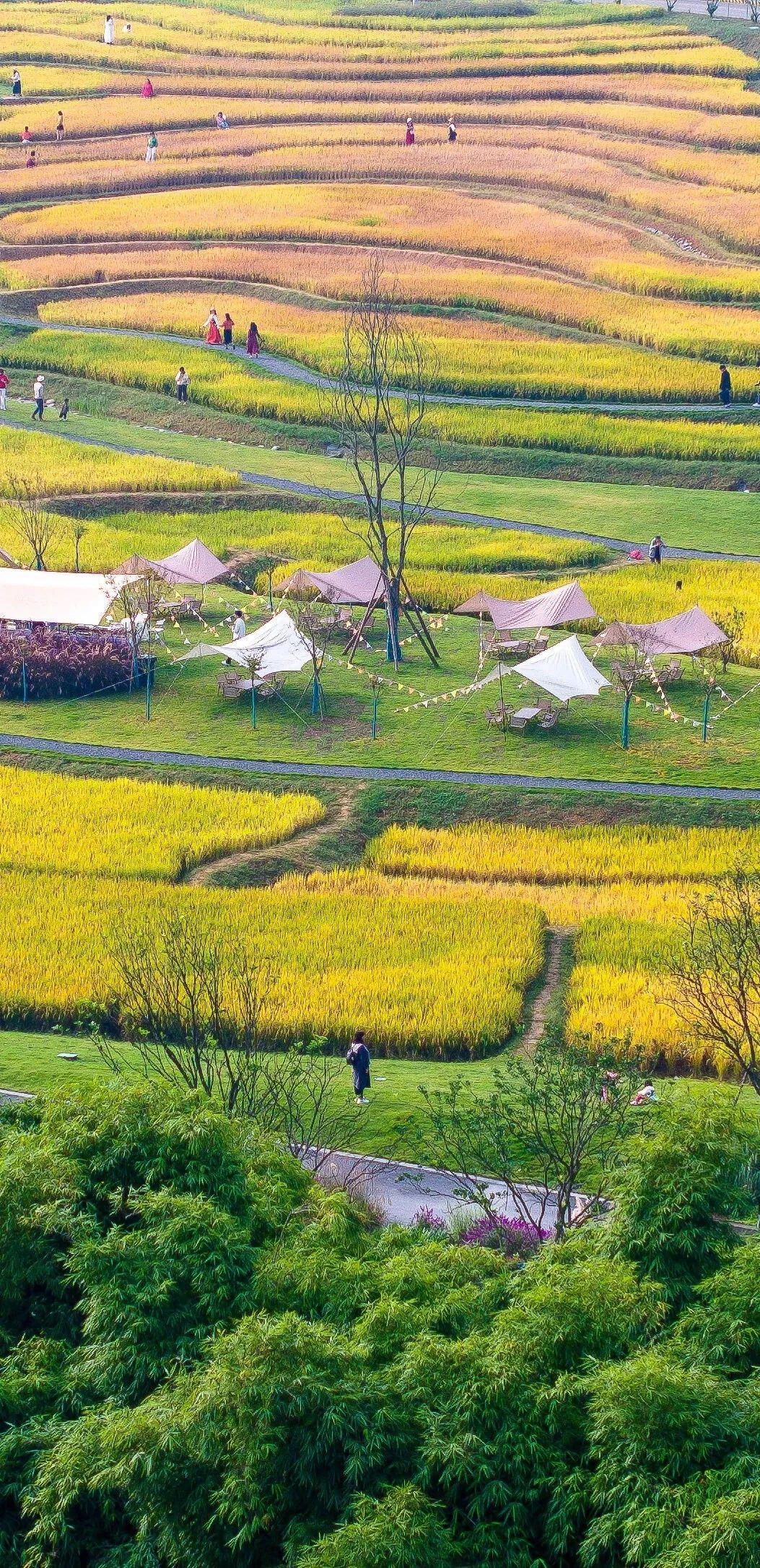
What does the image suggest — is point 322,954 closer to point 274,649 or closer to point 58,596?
point 274,649

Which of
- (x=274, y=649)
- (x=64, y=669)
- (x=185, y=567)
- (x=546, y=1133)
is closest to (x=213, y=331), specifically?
(x=185, y=567)

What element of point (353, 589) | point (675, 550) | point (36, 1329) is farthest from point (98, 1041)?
point (675, 550)

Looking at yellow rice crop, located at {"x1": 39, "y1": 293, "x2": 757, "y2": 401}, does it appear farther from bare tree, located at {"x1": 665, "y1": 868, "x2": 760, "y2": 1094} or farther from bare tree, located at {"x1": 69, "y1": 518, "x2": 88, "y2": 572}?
bare tree, located at {"x1": 665, "y1": 868, "x2": 760, "y2": 1094}

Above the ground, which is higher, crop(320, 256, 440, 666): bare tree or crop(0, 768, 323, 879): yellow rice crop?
crop(320, 256, 440, 666): bare tree

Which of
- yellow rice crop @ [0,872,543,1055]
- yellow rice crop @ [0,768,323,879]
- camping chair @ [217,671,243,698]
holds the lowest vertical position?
yellow rice crop @ [0,768,323,879]

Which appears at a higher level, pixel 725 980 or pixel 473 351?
pixel 473 351

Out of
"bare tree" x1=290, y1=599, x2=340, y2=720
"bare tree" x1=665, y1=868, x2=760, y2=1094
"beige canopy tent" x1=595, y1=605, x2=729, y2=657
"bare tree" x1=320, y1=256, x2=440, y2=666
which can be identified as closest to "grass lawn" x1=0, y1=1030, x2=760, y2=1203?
"bare tree" x1=665, y1=868, x2=760, y2=1094

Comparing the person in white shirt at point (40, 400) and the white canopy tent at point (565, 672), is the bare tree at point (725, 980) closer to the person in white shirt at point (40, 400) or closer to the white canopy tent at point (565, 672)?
the white canopy tent at point (565, 672)
